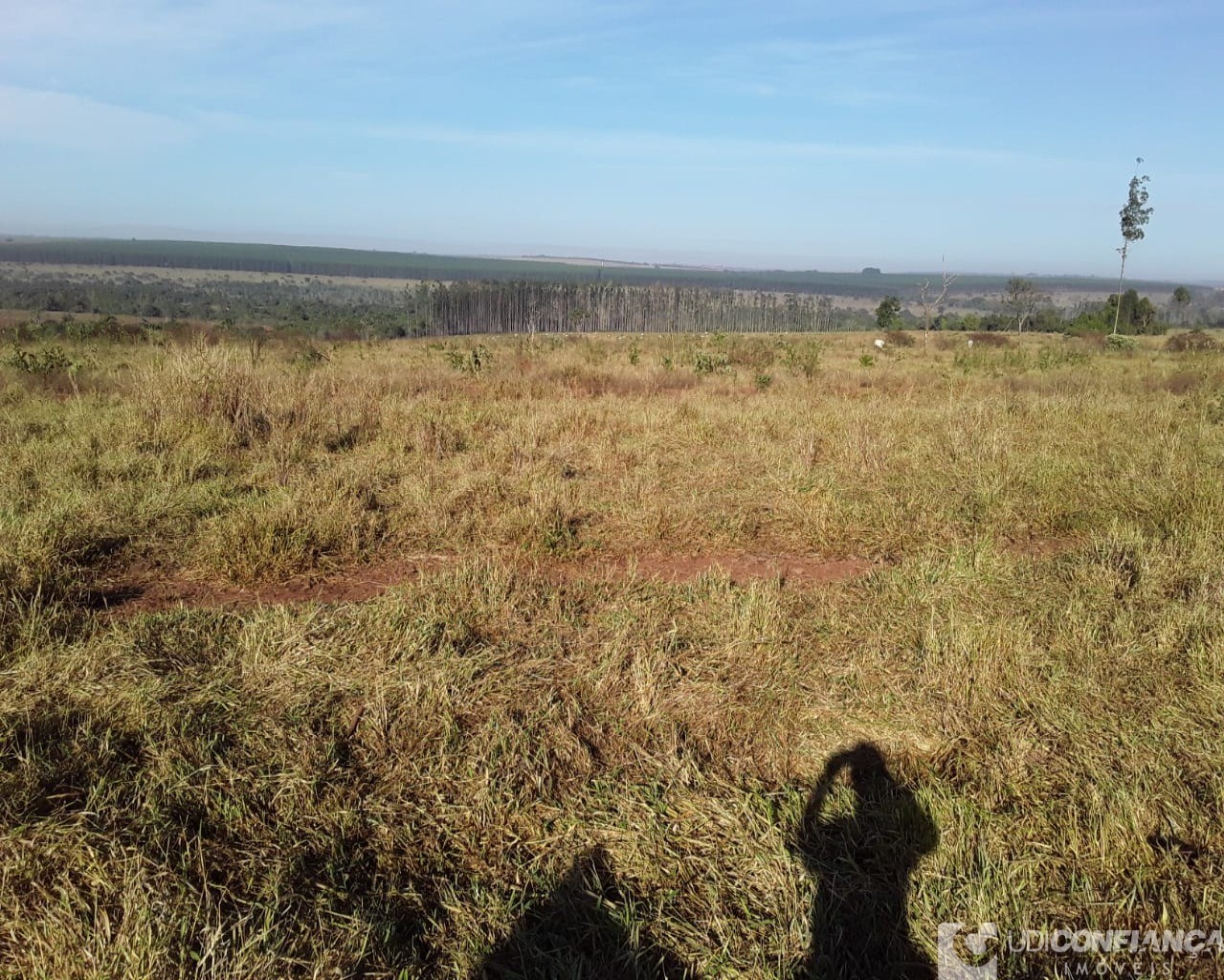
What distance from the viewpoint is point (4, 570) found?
3566 millimetres

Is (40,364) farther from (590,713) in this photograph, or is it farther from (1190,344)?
(1190,344)

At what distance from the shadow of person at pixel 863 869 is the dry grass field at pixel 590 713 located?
0.01m

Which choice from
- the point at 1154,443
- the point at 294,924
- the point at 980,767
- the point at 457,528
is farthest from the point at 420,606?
the point at 1154,443

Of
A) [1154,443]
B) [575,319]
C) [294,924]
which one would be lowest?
[294,924]

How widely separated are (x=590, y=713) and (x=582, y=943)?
3.26ft

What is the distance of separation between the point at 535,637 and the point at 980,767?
1840mm

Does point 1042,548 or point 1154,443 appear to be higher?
point 1154,443

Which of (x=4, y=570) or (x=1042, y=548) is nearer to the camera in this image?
(x=4, y=570)

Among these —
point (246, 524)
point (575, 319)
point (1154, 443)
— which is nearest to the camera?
point (246, 524)

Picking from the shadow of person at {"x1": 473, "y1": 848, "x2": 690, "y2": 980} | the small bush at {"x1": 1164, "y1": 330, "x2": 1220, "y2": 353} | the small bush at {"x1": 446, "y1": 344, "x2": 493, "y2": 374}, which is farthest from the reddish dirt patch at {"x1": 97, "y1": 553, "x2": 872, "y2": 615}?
the small bush at {"x1": 1164, "y1": 330, "x2": 1220, "y2": 353}

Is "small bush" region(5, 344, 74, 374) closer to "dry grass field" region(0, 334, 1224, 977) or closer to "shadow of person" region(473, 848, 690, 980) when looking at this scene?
"dry grass field" region(0, 334, 1224, 977)

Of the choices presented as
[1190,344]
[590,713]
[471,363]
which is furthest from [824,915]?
[1190,344]

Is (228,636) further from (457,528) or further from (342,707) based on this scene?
(457,528)

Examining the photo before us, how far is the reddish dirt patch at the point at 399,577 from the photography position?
12.5 ft
